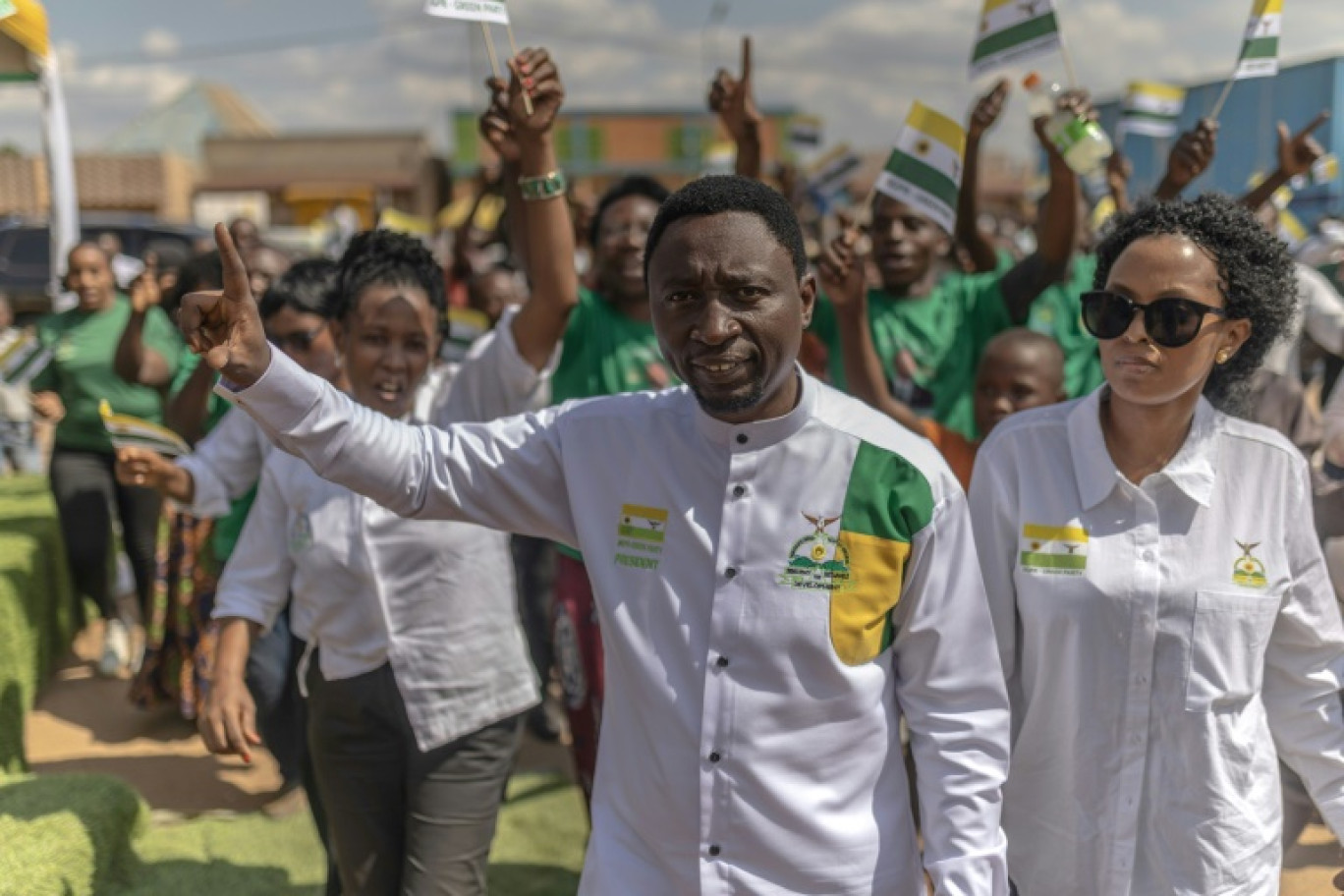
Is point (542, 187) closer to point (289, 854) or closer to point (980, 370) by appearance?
point (980, 370)

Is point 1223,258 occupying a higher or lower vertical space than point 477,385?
higher

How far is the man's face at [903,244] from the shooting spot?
4.31 metres

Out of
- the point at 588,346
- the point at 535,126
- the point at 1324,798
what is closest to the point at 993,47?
the point at 588,346

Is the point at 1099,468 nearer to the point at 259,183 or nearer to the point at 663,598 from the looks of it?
the point at 663,598

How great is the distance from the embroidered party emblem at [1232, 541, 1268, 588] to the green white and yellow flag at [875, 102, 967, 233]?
1872 millimetres

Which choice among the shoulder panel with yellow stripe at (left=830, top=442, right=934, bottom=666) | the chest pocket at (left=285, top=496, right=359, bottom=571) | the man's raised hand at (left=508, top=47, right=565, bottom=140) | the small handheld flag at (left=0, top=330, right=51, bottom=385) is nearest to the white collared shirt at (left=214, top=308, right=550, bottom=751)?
the chest pocket at (left=285, top=496, right=359, bottom=571)

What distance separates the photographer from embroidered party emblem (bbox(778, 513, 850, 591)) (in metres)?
2.03

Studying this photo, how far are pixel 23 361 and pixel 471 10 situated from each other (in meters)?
3.84

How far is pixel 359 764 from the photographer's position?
297cm

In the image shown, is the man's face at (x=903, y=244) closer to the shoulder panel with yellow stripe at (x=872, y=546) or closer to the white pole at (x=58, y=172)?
the shoulder panel with yellow stripe at (x=872, y=546)

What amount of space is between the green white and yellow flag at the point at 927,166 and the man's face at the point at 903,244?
16 centimetres

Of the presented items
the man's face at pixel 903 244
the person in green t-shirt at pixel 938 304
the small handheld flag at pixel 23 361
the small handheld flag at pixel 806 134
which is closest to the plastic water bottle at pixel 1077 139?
the person in green t-shirt at pixel 938 304

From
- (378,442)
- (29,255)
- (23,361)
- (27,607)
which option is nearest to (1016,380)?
(378,442)

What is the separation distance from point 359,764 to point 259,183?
3854 cm
